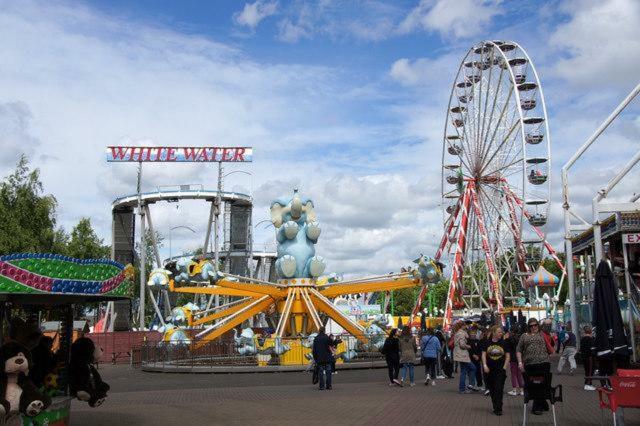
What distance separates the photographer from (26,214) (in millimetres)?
41594

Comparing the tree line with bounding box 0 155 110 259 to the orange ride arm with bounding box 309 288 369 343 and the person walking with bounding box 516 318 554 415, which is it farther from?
the person walking with bounding box 516 318 554 415

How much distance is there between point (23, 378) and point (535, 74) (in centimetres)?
3198

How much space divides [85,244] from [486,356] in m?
42.1

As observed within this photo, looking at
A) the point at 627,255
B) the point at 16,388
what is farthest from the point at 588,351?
the point at 16,388

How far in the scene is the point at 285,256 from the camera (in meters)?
29.2

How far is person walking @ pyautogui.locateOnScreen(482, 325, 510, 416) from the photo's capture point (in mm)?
12477

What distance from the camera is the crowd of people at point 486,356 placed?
11531 mm

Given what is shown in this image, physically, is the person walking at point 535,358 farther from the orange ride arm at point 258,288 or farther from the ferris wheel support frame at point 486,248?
the ferris wheel support frame at point 486,248

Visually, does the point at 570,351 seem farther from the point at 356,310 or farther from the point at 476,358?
the point at 356,310

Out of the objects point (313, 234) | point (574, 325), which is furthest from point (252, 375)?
point (574, 325)

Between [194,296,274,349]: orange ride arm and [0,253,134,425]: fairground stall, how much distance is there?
52.6 feet

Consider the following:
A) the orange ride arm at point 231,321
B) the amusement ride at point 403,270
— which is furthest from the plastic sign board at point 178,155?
the orange ride arm at point 231,321

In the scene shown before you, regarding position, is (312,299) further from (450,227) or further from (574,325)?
(450,227)

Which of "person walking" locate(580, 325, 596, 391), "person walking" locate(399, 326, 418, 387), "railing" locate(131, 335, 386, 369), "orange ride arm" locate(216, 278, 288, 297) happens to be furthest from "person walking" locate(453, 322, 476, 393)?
"orange ride arm" locate(216, 278, 288, 297)
